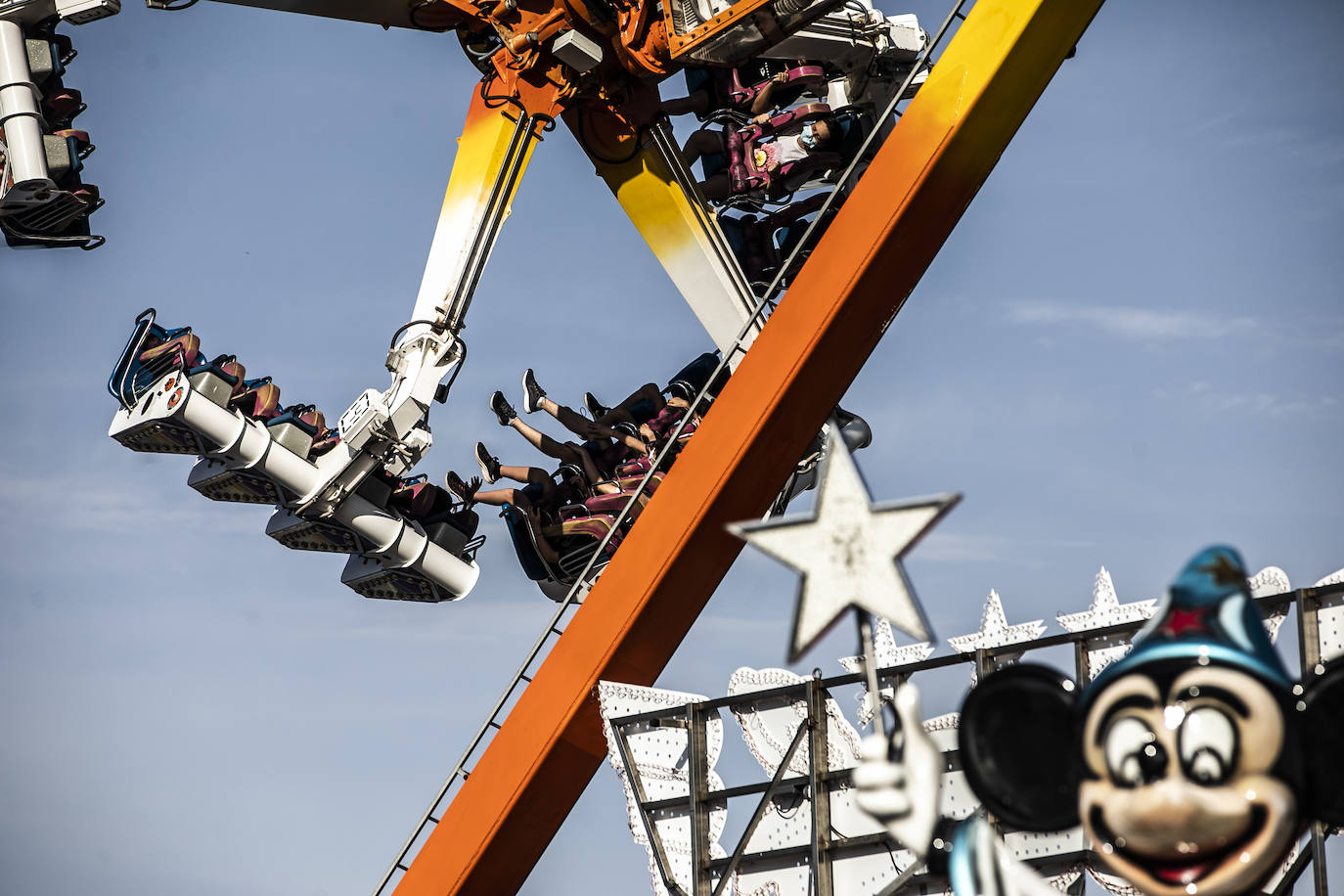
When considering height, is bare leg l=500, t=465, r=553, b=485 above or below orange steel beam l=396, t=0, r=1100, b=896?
below

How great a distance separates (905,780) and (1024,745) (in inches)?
13.9

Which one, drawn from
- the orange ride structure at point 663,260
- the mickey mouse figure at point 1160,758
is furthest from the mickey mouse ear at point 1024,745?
the orange ride structure at point 663,260

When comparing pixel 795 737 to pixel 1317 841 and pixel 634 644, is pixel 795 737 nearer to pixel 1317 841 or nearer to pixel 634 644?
pixel 634 644

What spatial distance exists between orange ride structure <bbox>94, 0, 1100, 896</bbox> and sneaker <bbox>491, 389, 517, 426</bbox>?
80cm

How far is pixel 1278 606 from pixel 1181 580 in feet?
7.74

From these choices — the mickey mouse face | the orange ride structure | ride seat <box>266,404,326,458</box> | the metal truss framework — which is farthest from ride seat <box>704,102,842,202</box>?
the mickey mouse face

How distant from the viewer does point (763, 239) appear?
11.0m

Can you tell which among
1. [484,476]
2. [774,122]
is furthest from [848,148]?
[484,476]

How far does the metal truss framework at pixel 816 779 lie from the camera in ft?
21.0

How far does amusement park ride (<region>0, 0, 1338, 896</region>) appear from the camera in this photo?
845 cm

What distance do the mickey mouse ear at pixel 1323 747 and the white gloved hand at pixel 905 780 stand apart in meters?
0.91

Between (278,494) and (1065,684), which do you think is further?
(278,494)

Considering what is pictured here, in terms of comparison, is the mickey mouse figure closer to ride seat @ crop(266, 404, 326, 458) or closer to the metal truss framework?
the metal truss framework

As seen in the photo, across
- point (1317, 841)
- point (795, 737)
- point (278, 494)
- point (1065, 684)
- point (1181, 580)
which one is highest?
point (1181, 580)
